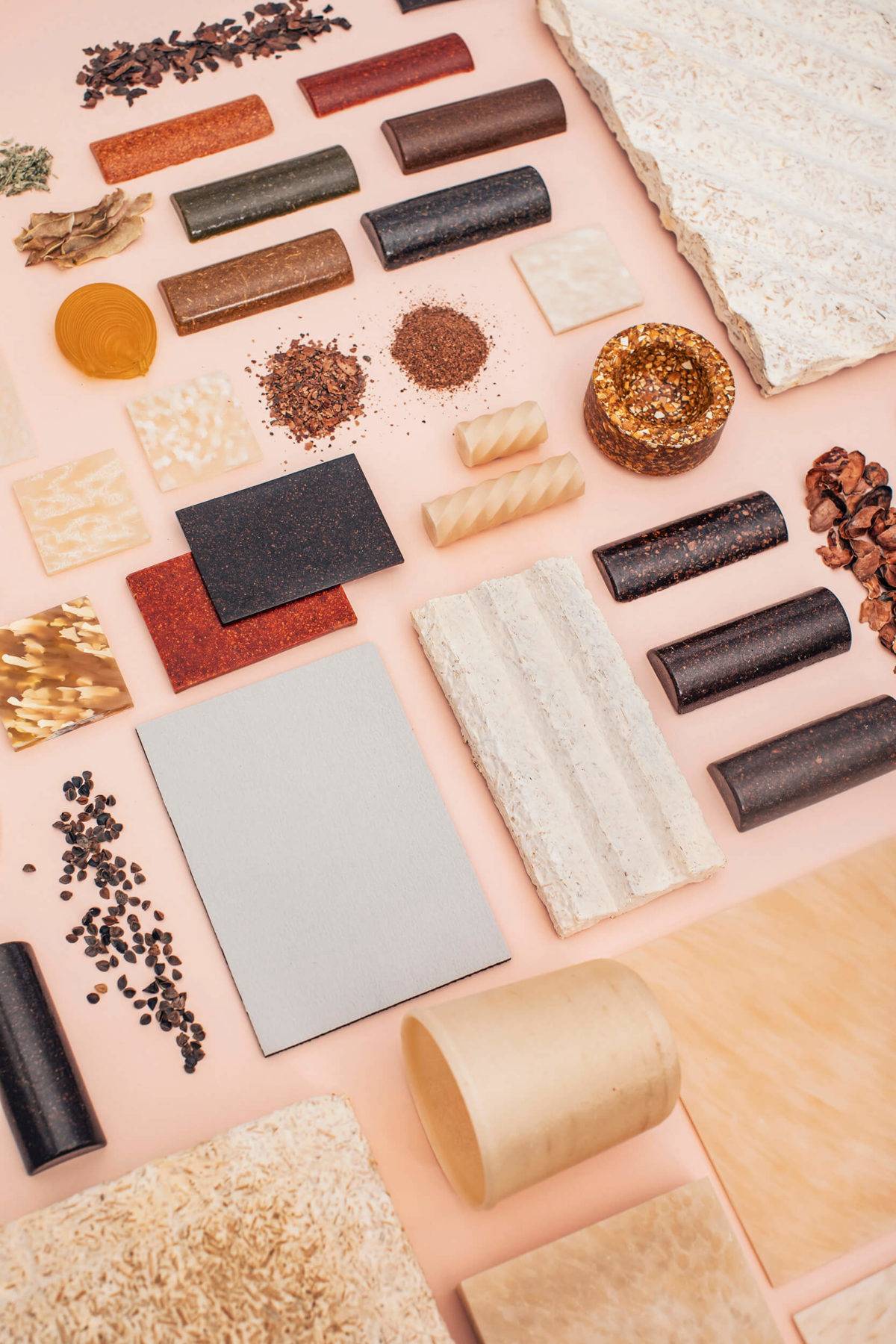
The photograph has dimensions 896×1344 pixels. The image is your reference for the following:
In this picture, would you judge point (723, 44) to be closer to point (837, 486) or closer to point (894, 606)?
point (837, 486)

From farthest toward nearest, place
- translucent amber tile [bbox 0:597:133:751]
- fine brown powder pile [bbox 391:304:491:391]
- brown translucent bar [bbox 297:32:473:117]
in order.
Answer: brown translucent bar [bbox 297:32:473:117] < fine brown powder pile [bbox 391:304:491:391] < translucent amber tile [bbox 0:597:133:751]

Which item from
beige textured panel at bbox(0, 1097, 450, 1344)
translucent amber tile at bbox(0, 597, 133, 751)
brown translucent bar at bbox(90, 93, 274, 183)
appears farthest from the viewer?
brown translucent bar at bbox(90, 93, 274, 183)

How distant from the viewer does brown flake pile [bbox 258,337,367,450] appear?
2.42 m

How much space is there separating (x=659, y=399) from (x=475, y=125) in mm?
840

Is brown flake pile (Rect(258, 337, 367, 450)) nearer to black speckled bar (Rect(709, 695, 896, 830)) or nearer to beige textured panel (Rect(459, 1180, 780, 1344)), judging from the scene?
black speckled bar (Rect(709, 695, 896, 830))

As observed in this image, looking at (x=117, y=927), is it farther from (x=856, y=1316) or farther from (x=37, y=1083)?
(x=856, y=1316)

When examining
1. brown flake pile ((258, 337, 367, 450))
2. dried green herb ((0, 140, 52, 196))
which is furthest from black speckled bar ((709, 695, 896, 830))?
dried green herb ((0, 140, 52, 196))

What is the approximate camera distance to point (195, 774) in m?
2.14

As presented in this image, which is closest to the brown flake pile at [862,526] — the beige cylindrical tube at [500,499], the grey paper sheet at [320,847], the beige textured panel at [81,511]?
the beige cylindrical tube at [500,499]

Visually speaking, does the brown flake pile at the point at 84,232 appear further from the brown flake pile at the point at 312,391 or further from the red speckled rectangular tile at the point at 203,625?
the red speckled rectangular tile at the point at 203,625

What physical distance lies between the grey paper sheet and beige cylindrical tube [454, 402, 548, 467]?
0.50 m

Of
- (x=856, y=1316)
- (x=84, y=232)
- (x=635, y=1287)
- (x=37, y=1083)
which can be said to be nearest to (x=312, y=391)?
(x=84, y=232)

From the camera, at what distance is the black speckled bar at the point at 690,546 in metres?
2.34

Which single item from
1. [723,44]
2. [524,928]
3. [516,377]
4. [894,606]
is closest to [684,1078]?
[524,928]
